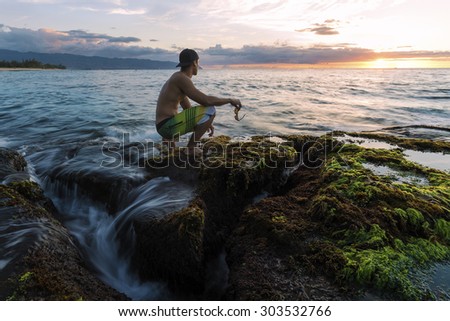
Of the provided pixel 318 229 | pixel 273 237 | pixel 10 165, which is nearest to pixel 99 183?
pixel 10 165

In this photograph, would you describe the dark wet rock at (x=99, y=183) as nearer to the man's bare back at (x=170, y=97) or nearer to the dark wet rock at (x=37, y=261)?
the dark wet rock at (x=37, y=261)

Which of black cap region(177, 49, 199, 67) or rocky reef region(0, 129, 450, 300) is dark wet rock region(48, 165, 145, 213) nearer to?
rocky reef region(0, 129, 450, 300)

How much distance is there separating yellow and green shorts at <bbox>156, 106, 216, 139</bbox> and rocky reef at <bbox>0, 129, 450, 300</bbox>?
1.26 m

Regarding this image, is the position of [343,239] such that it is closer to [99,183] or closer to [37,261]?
[37,261]

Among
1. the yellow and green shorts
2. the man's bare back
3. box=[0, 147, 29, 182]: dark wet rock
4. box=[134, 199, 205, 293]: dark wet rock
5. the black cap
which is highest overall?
the black cap

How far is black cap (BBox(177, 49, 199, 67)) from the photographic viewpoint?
275 inches

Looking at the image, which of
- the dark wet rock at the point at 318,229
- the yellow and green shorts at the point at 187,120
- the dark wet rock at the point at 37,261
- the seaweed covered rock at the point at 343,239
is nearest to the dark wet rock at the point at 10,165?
the dark wet rock at the point at 37,261

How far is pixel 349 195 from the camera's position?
16.4ft

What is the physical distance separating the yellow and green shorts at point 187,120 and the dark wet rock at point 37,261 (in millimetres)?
3530

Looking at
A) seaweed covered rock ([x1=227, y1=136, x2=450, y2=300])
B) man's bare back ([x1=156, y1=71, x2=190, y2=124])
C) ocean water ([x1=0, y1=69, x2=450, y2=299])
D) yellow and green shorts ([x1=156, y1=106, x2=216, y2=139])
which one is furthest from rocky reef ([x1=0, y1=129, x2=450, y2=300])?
man's bare back ([x1=156, y1=71, x2=190, y2=124])

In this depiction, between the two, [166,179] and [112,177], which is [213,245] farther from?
[112,177]

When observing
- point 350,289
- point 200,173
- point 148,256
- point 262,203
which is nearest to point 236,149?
point 200,173

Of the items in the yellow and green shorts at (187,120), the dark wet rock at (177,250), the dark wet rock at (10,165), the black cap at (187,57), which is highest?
the black cap at (187,57)

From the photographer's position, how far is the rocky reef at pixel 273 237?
3318 millimetres
